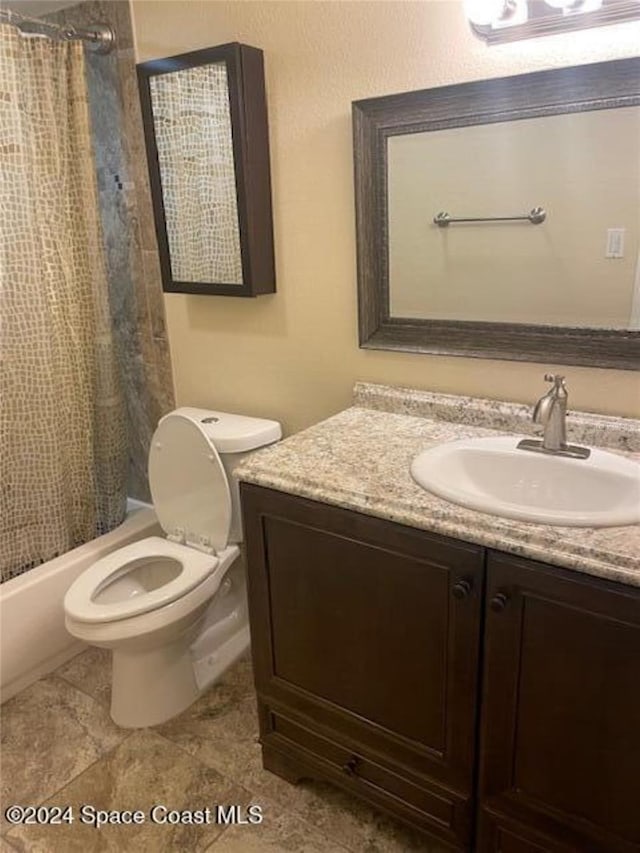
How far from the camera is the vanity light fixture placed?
1.25 meters

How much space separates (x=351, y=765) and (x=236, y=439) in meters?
0.89

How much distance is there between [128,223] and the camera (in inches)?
88.5

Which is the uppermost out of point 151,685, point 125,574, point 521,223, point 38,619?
point 521,223

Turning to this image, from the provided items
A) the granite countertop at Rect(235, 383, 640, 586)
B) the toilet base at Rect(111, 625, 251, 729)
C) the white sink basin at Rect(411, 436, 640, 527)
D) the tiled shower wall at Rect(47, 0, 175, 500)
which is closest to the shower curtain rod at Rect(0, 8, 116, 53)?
the tiled shower wall at Rect(47, 0, 175, 500)

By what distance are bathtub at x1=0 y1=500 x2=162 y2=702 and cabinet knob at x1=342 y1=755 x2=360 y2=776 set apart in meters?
1.09

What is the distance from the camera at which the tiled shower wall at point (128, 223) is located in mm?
2086

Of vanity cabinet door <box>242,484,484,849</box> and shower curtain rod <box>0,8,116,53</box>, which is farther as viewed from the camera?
shower curtain rod <box>0,8,116,53</box>

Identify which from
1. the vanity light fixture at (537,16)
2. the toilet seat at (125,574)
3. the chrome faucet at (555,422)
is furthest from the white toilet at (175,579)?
the vanity light fixture at (537,16)

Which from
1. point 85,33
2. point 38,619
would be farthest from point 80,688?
point 85,33

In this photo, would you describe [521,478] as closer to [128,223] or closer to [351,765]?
[351,765]

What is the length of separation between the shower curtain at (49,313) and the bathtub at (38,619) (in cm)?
17

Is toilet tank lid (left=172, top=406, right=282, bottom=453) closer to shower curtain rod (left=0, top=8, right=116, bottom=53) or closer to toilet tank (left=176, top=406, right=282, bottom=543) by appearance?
toilet tank (left=176, top=406, right=282, bottom=543)

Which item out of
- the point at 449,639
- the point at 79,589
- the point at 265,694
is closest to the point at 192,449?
the point at 79,589

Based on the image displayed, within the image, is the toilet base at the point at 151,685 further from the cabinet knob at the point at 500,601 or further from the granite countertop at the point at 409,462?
the cabinet knob at the point at 500,601
